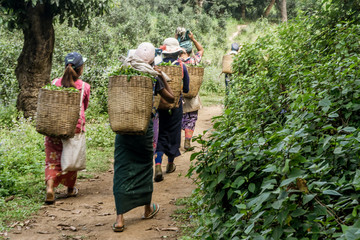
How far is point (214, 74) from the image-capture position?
18.7 metres

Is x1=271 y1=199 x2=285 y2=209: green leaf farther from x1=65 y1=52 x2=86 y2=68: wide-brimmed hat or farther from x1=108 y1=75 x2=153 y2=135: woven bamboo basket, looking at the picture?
x1=65 y1=52 x2=86 y2=68: wide-brimmed hat

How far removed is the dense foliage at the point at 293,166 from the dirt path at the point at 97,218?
55.6 inches

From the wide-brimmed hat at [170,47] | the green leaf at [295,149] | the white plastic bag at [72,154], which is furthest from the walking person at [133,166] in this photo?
the green leaf at [295,149]

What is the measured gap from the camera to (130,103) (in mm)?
4625

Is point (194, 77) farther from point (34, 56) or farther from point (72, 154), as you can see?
point (34, 56)

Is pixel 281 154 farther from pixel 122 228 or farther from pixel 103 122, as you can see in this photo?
pixel 103 122

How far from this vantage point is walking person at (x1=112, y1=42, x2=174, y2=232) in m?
4.91

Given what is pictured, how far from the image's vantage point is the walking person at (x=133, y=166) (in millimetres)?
4914

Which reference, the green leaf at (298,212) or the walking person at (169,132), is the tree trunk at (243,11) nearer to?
the walking person at (169,132)

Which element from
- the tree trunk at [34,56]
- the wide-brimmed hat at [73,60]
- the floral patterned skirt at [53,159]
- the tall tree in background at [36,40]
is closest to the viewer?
the wide-brimmed hat at [73,60]

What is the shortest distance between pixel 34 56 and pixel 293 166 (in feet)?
27.7

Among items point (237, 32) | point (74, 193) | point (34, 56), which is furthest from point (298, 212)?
point (237, 32)

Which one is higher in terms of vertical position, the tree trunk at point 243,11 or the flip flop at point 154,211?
the tree trunk at point 243,11

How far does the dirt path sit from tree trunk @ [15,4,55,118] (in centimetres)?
377
